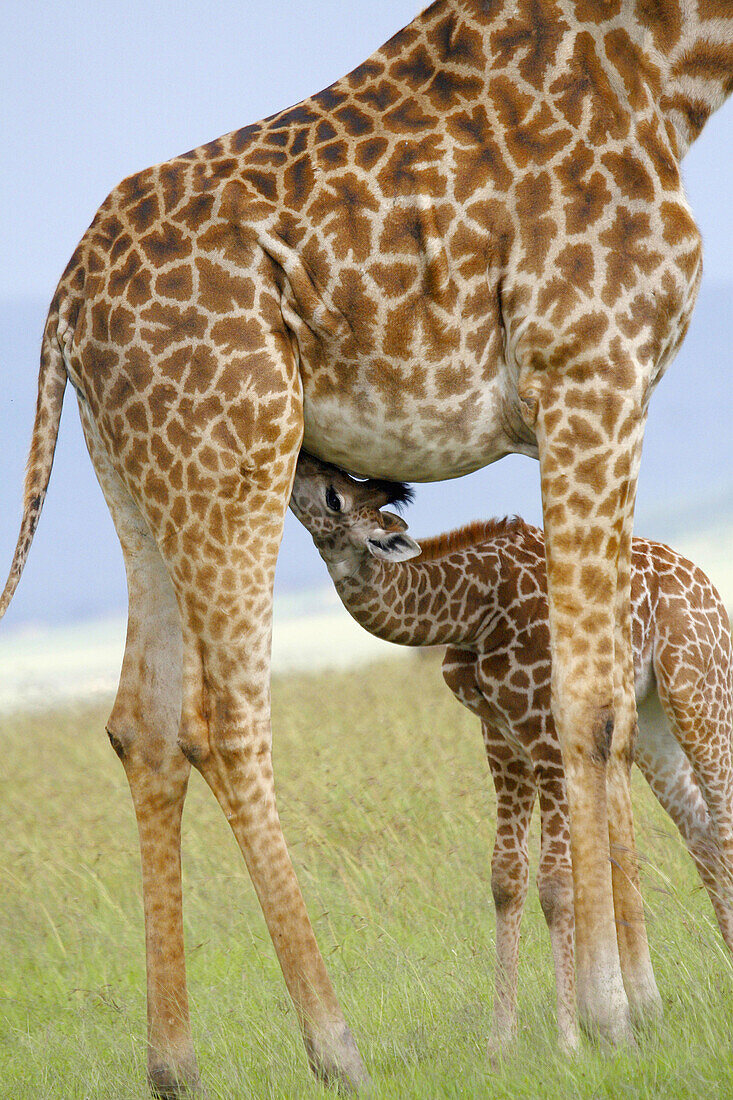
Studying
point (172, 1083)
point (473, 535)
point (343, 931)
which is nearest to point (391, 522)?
point (473, 535)

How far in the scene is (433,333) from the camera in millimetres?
4453

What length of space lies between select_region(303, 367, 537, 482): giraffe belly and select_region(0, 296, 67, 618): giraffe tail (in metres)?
1.13

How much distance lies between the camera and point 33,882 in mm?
9875

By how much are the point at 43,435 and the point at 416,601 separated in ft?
7.21

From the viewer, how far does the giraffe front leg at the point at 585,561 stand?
14.3ft

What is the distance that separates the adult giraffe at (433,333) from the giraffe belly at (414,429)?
0.01 m

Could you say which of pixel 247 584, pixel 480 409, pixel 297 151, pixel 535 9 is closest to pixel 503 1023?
pixel 247 584

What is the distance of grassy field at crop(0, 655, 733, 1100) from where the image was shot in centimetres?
457

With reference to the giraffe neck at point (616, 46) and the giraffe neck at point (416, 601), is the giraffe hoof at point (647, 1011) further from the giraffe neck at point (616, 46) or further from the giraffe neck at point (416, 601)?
the giraffe neck at point (616, 46)

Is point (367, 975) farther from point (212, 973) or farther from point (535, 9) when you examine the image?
point (535, 9)

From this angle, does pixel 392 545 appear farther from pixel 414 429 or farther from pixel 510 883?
pixel 510 883

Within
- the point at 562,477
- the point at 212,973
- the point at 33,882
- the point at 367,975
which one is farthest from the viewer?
the point at 33,882

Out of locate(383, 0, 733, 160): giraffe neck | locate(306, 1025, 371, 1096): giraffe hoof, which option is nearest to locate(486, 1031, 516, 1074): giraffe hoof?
locate(306, 1025, 371, 1096): giraffe hoof

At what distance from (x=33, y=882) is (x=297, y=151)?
23.7 feet
